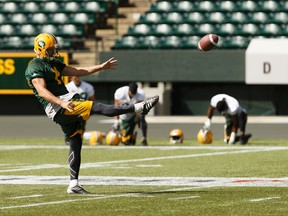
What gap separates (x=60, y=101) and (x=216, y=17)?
25169mm

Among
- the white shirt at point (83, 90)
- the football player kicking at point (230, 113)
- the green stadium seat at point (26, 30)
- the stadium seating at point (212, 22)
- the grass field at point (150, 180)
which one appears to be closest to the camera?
the grass field at point (150, 180)

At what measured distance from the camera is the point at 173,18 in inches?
1469

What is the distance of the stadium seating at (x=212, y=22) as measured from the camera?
35812 mm

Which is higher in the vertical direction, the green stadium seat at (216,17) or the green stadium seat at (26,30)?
the green stadium seat at (216,17)

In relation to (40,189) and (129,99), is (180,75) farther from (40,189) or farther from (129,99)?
(40,189)

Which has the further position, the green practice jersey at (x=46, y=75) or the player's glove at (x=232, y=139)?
the player's glove at (x=232, y=139)

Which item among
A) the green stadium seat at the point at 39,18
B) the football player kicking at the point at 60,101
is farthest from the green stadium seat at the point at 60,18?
the football player kicking at the point at 60,101

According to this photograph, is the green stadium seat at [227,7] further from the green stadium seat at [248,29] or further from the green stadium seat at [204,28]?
the green stadium seat at [248,29]

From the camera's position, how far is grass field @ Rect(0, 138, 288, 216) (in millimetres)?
10688

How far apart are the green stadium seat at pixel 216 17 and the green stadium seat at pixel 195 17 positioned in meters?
0.23

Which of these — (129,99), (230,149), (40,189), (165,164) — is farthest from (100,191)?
(129,99)

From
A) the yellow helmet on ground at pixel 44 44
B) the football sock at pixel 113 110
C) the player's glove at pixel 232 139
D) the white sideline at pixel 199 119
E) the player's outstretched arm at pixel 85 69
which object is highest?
the yellow helmet on ground at pixel 44 44

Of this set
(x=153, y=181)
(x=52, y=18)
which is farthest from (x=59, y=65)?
(x=52, y=18)

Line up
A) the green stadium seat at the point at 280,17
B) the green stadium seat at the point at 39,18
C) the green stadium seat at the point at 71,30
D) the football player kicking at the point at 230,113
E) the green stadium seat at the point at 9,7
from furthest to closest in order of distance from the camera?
the green stadium seat at the point at 9,7 < the green stadium seat at the point at 39,18 < the green stadium seat at the point at 71,30 < the green stadium seat at the point at 280,17 < the football player kicking at the point at 230,113
